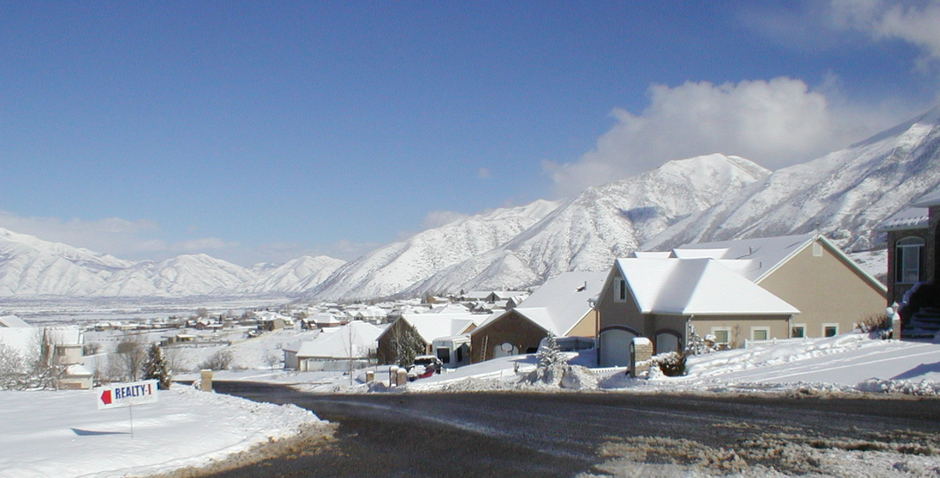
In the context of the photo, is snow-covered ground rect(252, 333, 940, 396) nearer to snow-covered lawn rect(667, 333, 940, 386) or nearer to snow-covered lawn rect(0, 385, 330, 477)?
snow-covered lawn rect(667, 333, 940, 386)

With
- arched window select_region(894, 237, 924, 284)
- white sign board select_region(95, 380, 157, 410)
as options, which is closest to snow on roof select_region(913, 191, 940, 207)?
arched window select_region(894, 237, 924, 284)

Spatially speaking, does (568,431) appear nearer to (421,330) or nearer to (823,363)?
(823,363)

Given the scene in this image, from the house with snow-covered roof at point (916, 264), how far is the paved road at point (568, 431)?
12.5 m

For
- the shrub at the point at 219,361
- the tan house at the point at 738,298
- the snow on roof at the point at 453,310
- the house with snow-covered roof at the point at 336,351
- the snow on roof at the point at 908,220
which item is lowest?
the shrub at the point at 219,361

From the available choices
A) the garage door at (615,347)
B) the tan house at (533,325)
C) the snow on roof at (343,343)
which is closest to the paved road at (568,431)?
the garage door at (615,347)

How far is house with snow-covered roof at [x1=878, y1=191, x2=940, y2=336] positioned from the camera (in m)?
26.7

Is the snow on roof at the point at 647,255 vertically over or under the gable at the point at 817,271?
over

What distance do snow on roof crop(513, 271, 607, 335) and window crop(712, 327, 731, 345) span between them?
15645 mm

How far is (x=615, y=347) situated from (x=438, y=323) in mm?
33458

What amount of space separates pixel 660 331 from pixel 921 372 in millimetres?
14378

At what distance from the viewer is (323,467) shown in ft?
40.0

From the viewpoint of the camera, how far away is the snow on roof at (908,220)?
2857 cm

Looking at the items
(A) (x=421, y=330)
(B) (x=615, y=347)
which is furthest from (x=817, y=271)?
(A) (x=421, y=330)

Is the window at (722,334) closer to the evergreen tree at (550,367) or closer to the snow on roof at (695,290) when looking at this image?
the snow on roof at (695,290)
